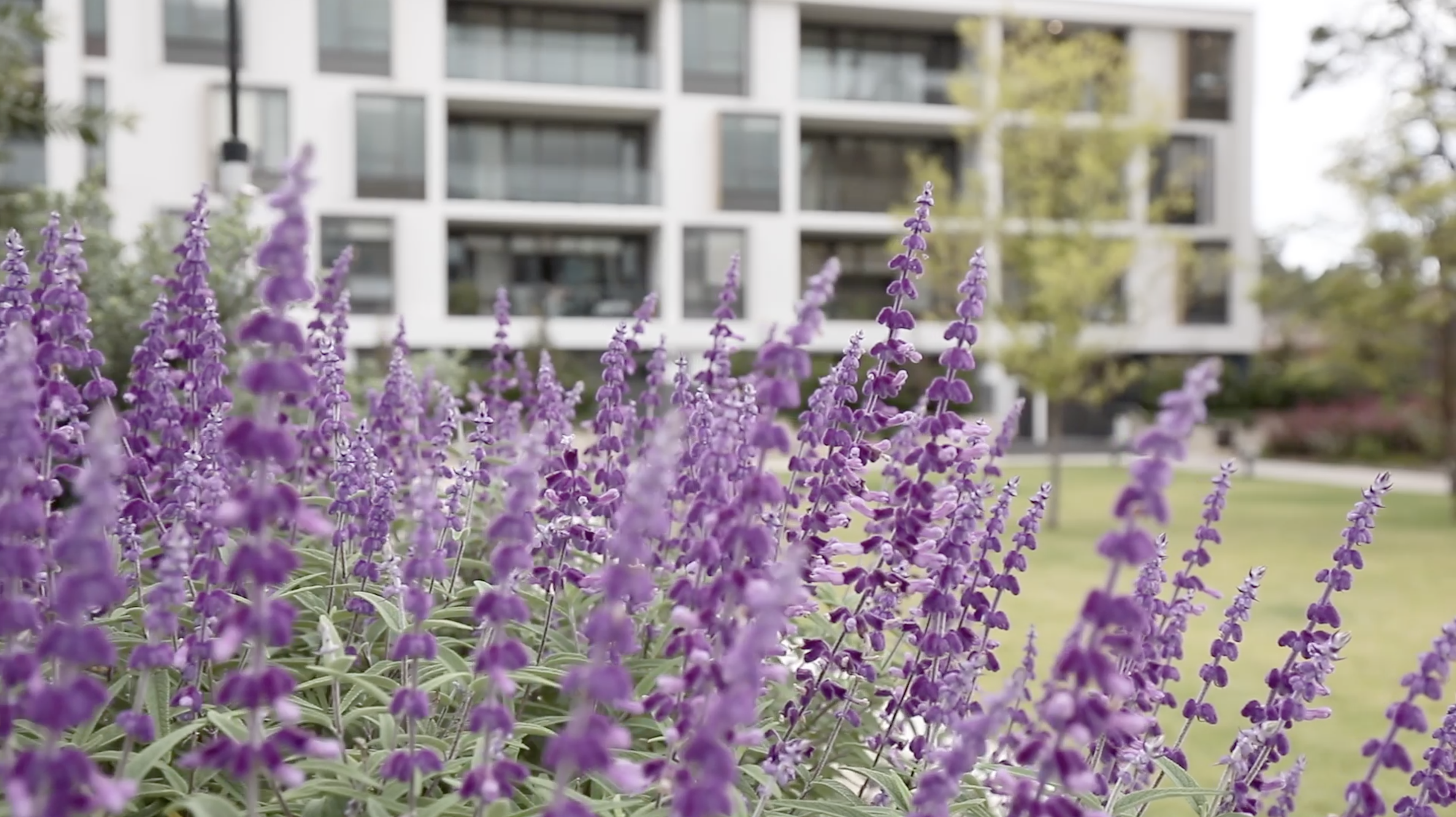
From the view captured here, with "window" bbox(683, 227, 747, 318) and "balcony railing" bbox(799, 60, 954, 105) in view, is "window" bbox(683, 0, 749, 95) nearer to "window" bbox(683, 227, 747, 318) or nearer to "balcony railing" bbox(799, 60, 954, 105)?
"balcony railing" bbox(799, 60, 954, 105)

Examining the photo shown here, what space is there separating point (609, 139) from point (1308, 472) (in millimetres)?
21842

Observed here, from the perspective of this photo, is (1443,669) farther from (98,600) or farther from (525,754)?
(525,754)

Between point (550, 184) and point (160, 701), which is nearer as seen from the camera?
point (160, 701)

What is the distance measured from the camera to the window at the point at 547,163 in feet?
108

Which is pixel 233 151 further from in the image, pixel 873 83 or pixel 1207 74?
pixel 1207 74

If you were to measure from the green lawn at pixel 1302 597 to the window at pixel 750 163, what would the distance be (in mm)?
14700

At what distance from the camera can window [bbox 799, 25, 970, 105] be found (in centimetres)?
3547

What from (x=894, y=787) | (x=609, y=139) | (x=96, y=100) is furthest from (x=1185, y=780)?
(x=609, y=139)

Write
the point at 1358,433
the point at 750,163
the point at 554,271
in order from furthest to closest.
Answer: the point at 554,271
the point at 750,163
the point at 1358,433

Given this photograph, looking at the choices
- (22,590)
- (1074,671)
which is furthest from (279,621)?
(22,590)

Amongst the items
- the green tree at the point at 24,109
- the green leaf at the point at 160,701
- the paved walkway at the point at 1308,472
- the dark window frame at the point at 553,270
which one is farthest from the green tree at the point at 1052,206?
the green leaf at the point at 160,701

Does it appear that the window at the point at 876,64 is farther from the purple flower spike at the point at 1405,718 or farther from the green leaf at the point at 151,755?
the green leaf at the point at 151,755

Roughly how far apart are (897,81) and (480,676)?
35.7 meters

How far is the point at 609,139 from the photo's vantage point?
3516 cm
